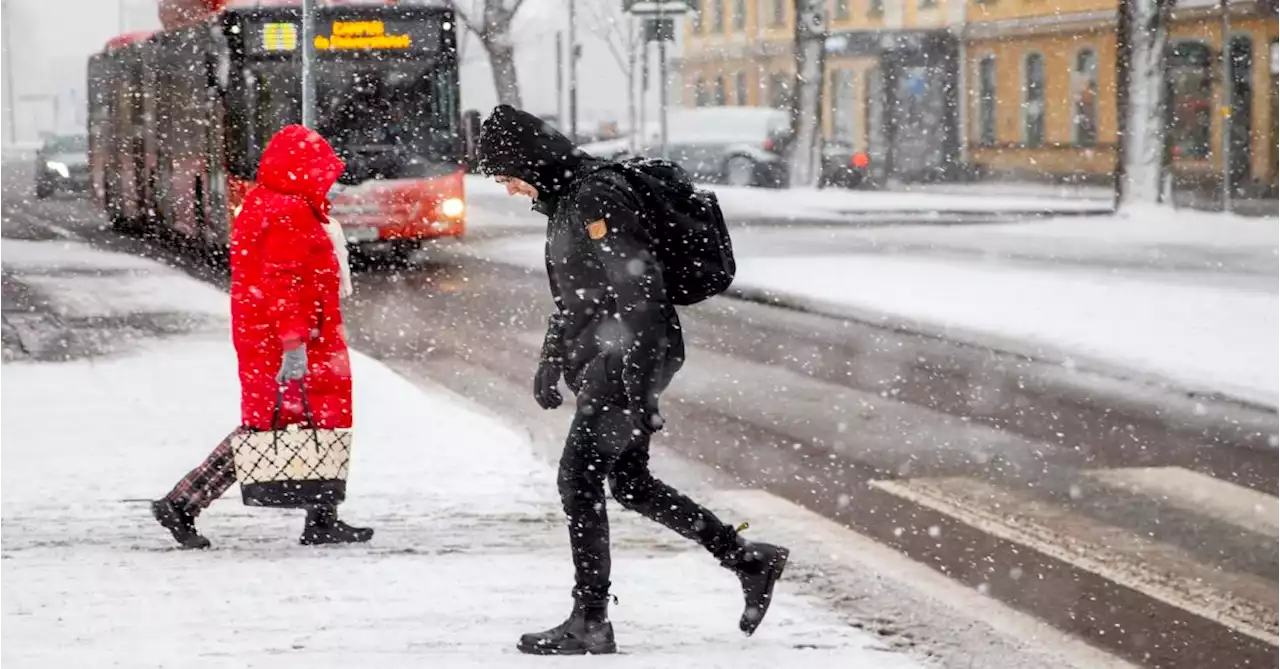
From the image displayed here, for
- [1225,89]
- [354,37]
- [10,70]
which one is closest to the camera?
[354,37]

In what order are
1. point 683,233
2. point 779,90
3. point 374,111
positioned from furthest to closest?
point 779,90 < point 374,111 < point 683,233

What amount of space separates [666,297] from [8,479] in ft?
14.9


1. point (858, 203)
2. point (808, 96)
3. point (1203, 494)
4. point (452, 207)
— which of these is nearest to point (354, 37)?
point (452, 207)

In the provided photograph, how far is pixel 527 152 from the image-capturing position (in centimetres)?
589

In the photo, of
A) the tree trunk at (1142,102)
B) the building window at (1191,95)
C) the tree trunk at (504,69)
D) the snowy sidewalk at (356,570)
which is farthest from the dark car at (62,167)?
the snowy sidewalk at (356,570)

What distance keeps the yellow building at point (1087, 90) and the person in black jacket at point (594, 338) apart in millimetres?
33843

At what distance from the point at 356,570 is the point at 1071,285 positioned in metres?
13.3

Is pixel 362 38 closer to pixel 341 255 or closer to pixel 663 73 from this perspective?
pixel 663 73

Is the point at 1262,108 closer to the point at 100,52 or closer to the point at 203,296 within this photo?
the point at 100,52

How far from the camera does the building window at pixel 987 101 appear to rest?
51156mm

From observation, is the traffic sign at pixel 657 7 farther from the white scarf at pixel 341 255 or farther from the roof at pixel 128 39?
the white scarf at pixel 341 255

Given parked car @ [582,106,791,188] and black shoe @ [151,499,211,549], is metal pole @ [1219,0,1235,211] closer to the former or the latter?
parked car @ [582,106,791,188]

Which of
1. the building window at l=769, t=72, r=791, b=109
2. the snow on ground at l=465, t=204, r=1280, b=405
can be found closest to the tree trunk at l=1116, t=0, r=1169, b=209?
the snow on ground at l=465, t=204, r=1280, b=405

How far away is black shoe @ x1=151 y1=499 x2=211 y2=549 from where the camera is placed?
25.6ft
